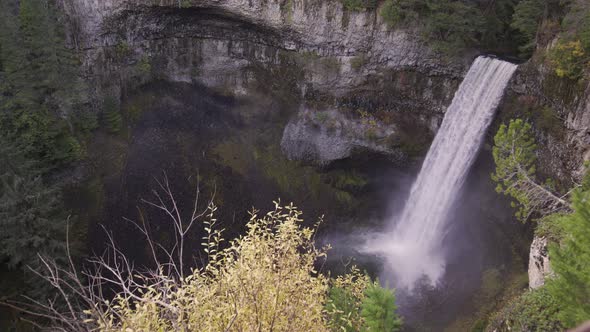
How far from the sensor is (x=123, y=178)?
24109 millimetres

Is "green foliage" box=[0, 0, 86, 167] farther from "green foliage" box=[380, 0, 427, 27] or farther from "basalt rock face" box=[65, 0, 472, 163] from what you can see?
"green foliage" box=[380, 0, 427, 27]

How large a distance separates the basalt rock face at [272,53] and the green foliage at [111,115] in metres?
0.98

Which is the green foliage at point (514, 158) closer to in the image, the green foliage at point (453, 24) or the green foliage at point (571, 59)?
the green foliage at point (571, 59)

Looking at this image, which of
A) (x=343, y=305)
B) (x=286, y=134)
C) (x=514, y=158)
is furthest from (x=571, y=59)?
(x=286, y=134)

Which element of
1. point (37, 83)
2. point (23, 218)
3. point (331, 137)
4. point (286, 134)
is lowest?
point (23, 218)

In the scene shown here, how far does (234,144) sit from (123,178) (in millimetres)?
7695

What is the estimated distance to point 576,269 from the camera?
291 inches

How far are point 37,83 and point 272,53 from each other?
14282mm

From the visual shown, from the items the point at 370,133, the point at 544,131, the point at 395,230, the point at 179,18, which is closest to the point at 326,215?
the point at 395,230

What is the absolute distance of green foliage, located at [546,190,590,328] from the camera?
7219 mm

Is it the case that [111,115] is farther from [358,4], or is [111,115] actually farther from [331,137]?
[358,4]

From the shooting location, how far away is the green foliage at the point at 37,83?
62.3 ft

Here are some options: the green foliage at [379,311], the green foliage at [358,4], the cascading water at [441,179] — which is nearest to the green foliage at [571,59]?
the cascading water at [441,179]

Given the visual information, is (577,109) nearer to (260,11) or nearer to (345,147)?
(345,147)
